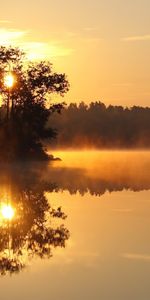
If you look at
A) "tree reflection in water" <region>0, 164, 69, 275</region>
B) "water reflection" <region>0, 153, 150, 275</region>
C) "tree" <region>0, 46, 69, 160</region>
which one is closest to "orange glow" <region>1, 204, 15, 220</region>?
"water reflection" <region>0, 153, 150, 275</region>

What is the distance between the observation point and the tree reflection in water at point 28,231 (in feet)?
50.0

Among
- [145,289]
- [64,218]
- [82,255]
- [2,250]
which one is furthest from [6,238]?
[145,289]

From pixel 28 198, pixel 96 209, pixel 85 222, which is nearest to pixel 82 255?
pixel 85 222

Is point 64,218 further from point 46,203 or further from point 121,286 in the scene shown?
point 121,286

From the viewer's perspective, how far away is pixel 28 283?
1287cm

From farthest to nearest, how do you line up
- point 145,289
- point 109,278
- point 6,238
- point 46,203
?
1. point 46,203
2. point 6,238
3. point 109,278
4. point 145,289

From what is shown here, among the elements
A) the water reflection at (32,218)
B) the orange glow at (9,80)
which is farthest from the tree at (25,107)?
the water reflection at (32,218)

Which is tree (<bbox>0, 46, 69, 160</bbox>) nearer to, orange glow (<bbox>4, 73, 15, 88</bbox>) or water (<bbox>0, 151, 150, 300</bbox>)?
orange glow (<bbox>4, 73, 15, 88</bbox>)

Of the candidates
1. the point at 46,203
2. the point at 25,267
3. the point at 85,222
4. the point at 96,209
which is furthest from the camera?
the point at 46,203

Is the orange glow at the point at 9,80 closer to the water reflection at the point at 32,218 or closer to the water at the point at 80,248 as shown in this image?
the water reflection at the point at 32,218

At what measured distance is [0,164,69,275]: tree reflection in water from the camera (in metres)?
15.2

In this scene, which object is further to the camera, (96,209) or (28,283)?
(96,209)

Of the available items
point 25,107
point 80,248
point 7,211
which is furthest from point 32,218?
point 25,107

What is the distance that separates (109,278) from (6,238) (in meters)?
5.09
